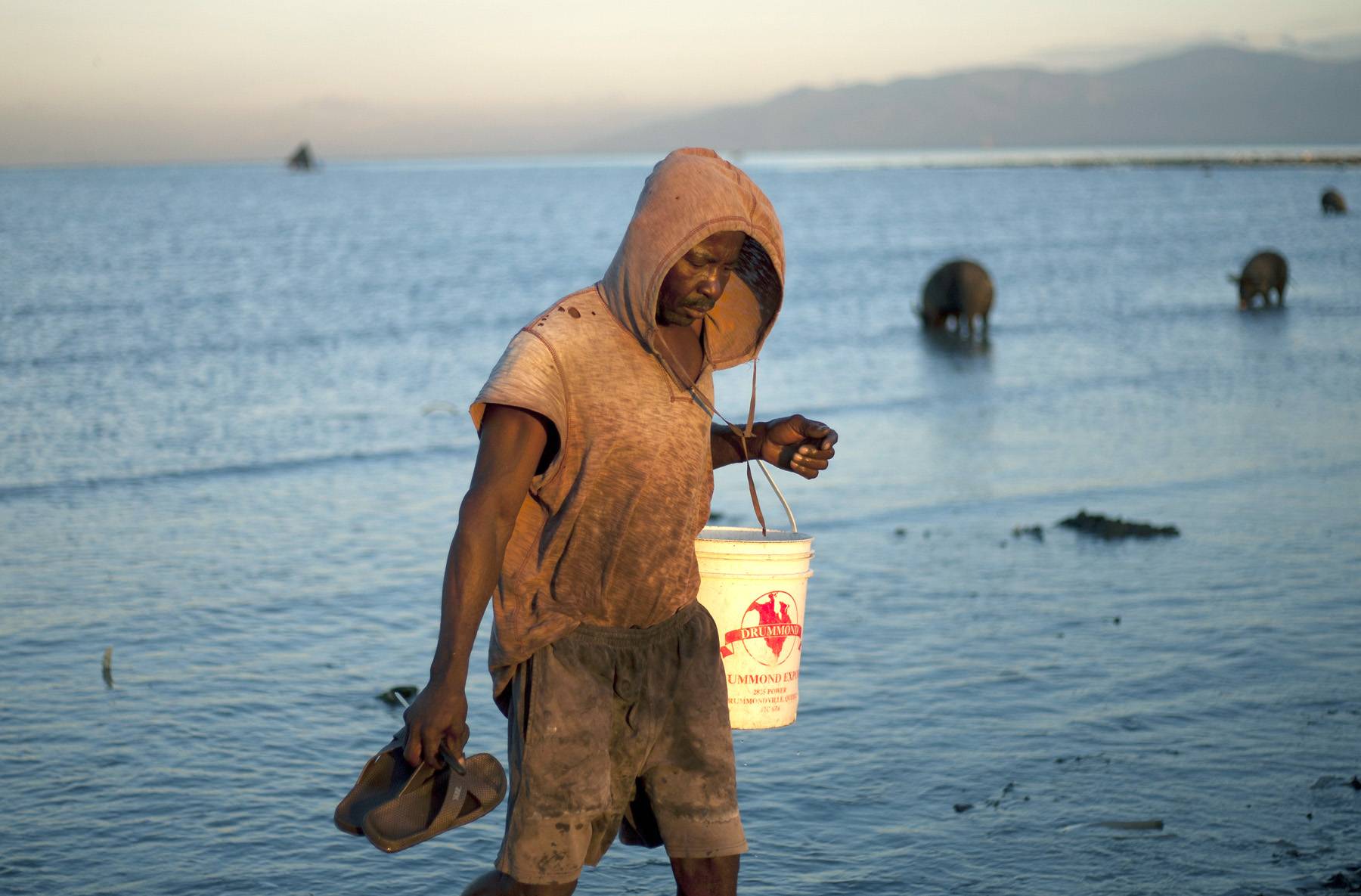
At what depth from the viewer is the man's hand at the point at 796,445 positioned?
316 cm

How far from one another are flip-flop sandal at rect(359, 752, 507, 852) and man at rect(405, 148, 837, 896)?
0.59 feet

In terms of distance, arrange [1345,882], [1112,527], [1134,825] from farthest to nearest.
Result: [1112,527] < [1134,825] < [1345,882]

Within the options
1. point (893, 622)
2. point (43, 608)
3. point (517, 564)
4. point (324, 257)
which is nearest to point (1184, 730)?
point (893, 622)

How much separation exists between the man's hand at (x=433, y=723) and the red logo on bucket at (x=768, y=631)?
2.75ft

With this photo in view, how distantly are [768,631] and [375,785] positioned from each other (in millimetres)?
997

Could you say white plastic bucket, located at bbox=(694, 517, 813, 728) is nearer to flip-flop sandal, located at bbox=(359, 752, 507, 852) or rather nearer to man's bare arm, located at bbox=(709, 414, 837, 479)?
man's bare arm, located at bbox=(709, 414, 837, 479)

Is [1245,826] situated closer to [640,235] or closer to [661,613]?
[661,613]

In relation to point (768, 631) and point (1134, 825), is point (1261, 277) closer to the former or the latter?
point (1134, 825)

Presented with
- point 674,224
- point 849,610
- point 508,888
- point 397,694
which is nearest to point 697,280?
point 674,224

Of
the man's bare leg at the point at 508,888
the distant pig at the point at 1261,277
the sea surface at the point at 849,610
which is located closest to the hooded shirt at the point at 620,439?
the man's bare leg at the point at 508,888

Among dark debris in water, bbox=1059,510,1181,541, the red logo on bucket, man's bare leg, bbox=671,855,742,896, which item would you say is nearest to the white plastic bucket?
the red logo on bucket

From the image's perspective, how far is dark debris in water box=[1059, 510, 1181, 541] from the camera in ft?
26.5

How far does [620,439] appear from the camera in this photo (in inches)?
109

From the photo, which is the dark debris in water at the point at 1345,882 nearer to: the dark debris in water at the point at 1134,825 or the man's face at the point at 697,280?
the dark debris in water at the point at 1134,825
